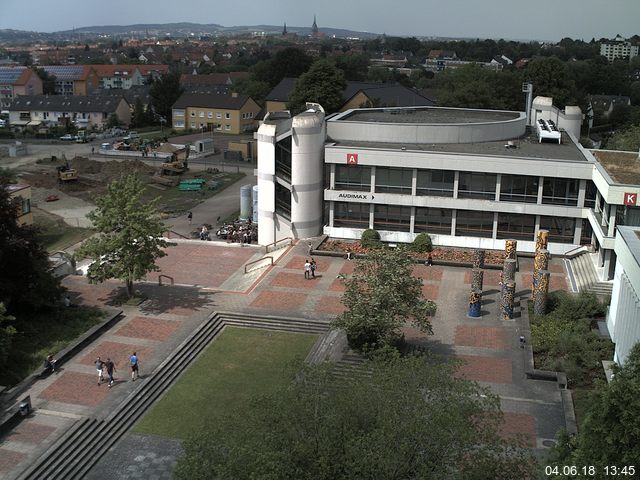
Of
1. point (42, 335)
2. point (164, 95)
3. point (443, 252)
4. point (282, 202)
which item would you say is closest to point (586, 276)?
point (443, 252)

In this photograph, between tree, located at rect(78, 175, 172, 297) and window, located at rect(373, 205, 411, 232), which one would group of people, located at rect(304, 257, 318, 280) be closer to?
window, located at rect(373, 205, 411, 232)

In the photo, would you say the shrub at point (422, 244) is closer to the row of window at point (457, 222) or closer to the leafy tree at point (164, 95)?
the row of window at point (457, 222)

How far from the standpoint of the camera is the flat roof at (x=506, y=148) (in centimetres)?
4644

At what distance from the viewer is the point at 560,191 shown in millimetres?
44438

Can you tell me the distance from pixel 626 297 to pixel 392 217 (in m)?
20.4

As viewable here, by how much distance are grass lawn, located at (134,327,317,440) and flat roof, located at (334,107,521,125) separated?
23982mm

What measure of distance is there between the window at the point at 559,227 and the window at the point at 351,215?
11289mm

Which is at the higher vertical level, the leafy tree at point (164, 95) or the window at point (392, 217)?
the leafy tree at point (164, 95)

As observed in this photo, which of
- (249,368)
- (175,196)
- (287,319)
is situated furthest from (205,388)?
(175,196)

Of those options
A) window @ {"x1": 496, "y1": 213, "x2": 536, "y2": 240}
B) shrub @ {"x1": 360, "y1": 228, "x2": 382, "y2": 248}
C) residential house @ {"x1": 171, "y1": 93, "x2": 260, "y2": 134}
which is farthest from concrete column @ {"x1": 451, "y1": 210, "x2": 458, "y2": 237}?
residential house @ {"x1": 171, "y1": 93, "x2": 260, "y2": 134}

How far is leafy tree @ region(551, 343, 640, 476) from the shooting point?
15.1 m

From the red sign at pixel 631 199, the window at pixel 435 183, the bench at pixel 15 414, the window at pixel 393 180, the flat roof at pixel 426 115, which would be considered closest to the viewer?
the bench at pixel 15 414

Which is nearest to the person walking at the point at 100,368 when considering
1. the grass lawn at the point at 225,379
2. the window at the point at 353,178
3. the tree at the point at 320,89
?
the grass lawn at the point at 225,379

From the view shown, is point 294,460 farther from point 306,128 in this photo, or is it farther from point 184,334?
point 306,128
